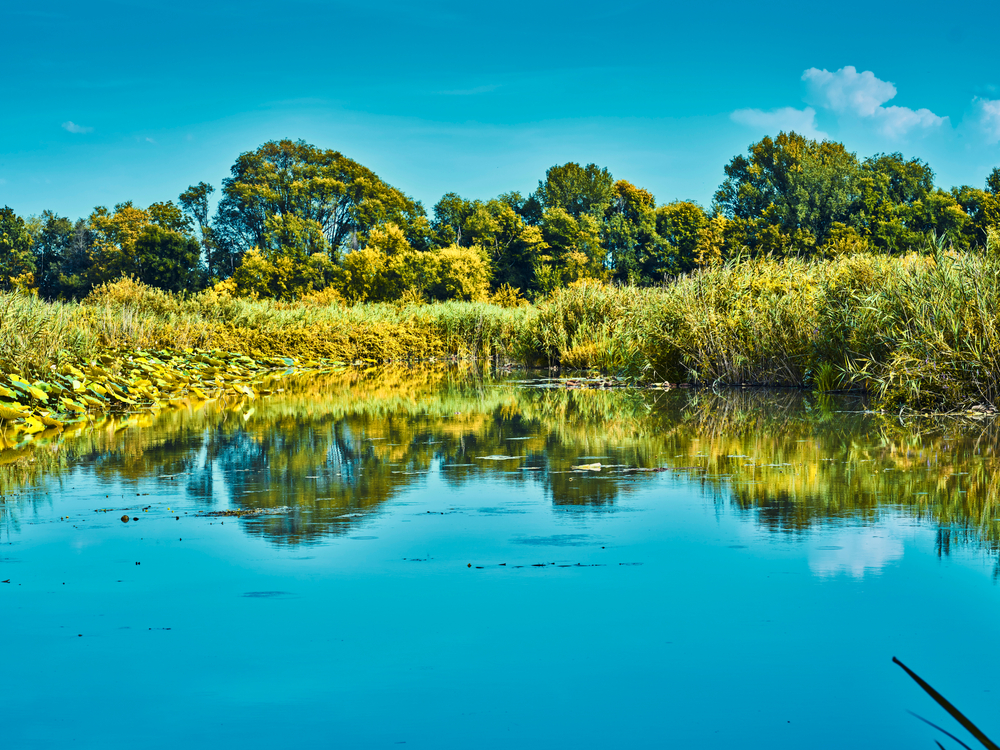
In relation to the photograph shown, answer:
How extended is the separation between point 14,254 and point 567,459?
67.0 m

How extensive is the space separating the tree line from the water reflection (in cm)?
4375

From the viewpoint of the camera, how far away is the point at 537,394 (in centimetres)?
1495

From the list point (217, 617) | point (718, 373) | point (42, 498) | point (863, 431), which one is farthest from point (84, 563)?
point (718, 373)

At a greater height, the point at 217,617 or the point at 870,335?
the point at 870,335

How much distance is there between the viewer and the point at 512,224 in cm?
6062

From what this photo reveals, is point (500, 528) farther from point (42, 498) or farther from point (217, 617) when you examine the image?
point (42, 498)

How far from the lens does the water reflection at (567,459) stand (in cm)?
560

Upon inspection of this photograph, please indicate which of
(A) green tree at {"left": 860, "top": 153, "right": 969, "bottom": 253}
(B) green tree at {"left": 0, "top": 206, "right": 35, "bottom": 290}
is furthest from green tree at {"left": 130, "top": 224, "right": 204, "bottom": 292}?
(A) green tree at {"left": 860, "top": 153, "right": 969, "bottom": 253}

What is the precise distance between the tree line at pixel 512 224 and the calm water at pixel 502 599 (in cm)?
4844

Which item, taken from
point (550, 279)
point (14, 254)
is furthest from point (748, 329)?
point (14, 254)

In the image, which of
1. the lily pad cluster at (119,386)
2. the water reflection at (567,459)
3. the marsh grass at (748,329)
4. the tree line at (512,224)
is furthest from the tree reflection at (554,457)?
the tree line at (512,224)

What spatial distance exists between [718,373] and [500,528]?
423 inches

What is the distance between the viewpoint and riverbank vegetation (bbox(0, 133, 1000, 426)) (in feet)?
38.4

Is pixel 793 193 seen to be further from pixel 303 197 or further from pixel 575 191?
pixel 303 197
